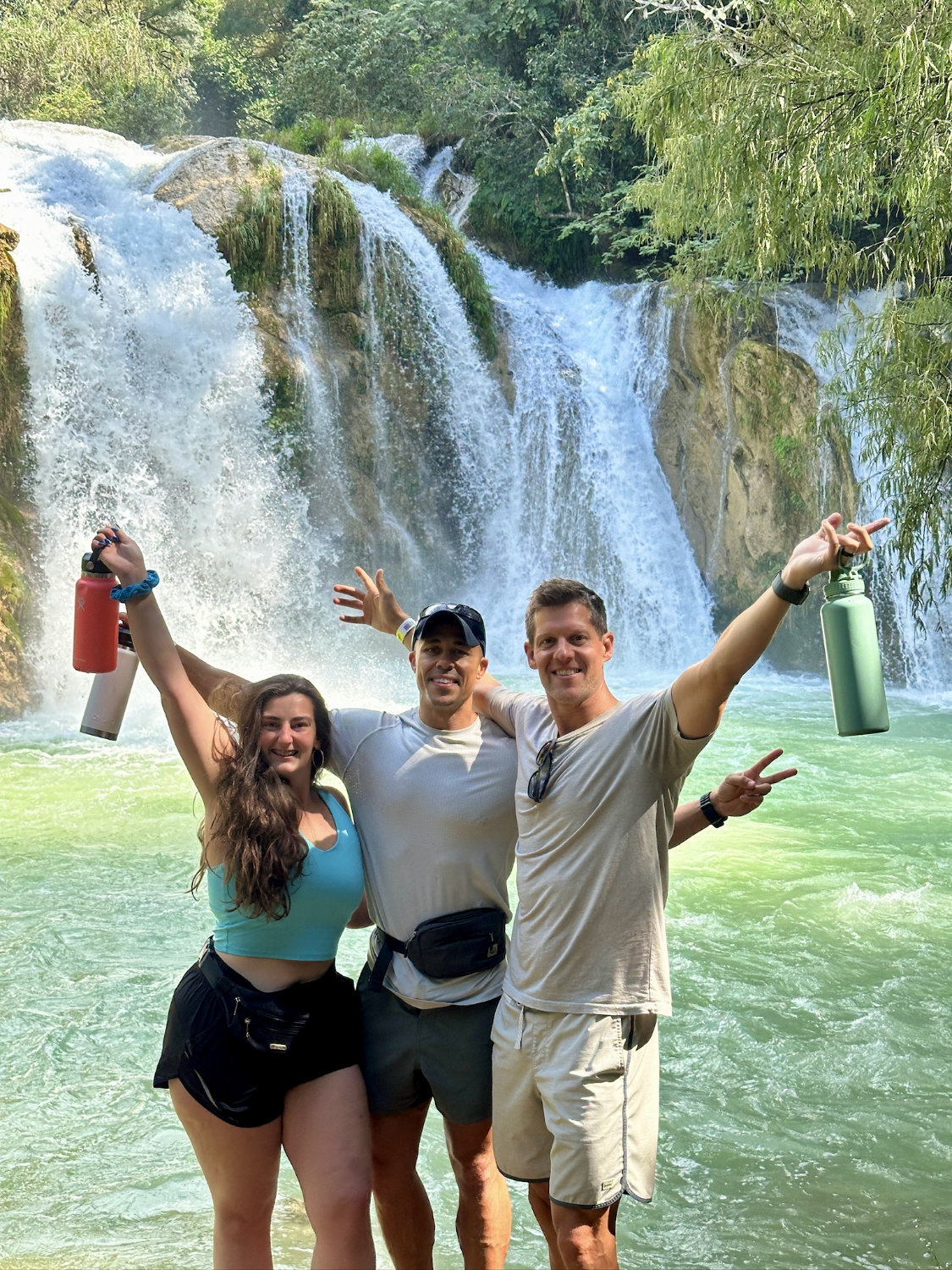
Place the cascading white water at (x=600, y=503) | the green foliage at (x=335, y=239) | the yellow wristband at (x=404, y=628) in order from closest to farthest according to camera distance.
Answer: the yellow wristband at (x=404, y=628)
the green foliage at (x=335, y=239)
the cascading white water at (x=600, y=503)

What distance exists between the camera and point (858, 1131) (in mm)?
3865

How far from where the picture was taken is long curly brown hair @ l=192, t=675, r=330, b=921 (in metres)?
2.47

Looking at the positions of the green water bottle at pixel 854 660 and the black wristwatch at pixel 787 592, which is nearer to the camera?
the black wristwatch at pixel 787 592

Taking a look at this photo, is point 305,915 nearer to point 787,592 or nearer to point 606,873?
point 606,873

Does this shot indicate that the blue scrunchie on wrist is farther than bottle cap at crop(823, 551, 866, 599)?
Yes

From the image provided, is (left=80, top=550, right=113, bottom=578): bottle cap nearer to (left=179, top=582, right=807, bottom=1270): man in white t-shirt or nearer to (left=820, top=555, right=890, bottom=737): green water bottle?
(left=179, top=582, right=807, bottom=1270): man in white t-shirt

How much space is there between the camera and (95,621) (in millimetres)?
2889

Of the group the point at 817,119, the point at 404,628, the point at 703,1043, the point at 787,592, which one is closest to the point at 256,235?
the point at 817,119

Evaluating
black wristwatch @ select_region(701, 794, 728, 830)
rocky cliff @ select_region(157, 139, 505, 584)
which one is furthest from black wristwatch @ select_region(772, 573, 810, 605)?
rocky cliff @ select_region(157, 139, 505, 584)

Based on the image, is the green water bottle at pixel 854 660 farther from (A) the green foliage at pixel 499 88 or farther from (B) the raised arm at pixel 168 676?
(A) the green foliage at pixel 499 88

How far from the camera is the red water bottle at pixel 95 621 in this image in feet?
9.41

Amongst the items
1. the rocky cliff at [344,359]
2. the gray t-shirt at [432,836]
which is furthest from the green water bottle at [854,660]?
the rocky cliff at [344,359]

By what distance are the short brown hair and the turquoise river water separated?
1.80m

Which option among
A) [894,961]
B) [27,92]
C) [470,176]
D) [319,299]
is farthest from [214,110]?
[894,961]
